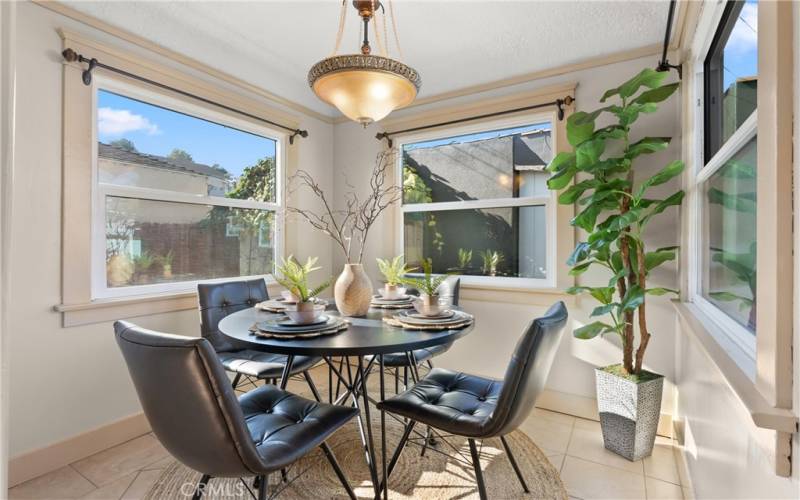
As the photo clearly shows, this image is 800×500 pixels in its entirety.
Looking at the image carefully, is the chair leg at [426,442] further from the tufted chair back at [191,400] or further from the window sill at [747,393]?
the window sill at [747,393]

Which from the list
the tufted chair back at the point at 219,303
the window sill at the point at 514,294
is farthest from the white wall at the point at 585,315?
the tufted chair back at the point at 219,303

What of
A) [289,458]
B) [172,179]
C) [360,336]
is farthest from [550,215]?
[172,179]

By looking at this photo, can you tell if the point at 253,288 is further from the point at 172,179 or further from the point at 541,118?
the point at 541,118

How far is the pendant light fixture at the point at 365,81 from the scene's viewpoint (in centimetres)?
168

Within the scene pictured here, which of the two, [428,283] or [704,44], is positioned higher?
[704,44]

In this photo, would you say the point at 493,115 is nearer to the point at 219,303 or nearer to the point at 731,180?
the point at 731,180

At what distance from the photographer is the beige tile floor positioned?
75.2 inches

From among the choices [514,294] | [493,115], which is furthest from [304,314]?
[493,115]

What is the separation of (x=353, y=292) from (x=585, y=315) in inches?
69.4

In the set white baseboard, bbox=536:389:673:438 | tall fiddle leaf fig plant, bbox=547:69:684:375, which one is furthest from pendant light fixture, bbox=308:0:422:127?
white baseboard, bbox=536:389:673:438

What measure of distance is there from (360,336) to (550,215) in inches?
78.0

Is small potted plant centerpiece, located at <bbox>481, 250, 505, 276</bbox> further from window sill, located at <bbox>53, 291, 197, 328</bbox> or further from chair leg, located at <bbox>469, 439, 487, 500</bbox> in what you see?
window sill, located at <bbox>53, 291, 197, 328</bbox>

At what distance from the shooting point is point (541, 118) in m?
3.02

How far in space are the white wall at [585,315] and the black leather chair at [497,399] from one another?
47.2 inches
